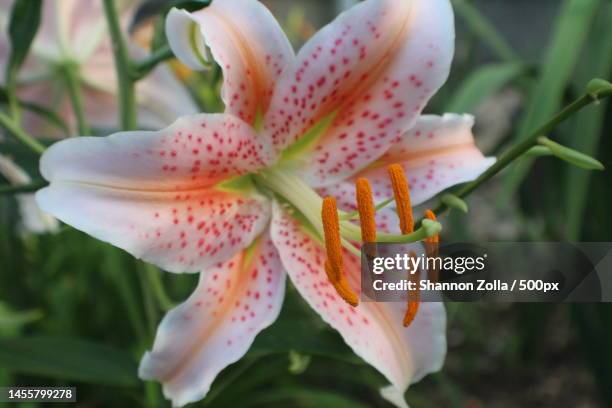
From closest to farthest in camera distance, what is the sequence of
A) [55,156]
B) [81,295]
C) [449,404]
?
[55,156]
[81,295]
[449,404]

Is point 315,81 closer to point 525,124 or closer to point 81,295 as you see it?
point 525,124

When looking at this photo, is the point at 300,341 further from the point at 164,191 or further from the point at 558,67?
the point at 558,67

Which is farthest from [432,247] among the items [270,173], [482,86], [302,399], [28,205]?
[302,399]

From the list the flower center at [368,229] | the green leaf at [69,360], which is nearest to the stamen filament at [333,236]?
the flower center at [368,229]

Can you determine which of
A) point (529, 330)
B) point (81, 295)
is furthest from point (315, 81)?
point (529, 330)

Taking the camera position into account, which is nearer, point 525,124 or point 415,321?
point 415,321
